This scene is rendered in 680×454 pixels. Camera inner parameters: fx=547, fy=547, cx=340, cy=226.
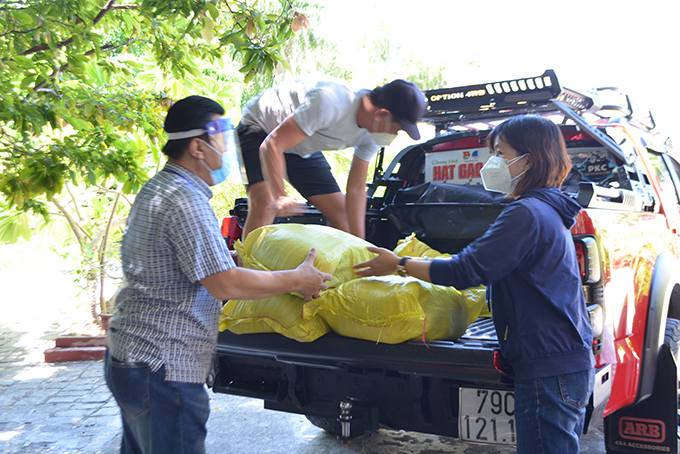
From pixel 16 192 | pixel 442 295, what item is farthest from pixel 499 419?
pixel 16 192

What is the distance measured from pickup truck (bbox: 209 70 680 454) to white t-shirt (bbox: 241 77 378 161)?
20.9 inches

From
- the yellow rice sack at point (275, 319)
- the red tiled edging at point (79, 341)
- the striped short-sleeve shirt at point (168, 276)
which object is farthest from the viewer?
the red tiled edging at point (79, 341)

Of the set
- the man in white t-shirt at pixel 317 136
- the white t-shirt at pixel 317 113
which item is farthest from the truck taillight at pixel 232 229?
the white t-shirt at pixel 317 113

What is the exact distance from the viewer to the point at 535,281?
197 centimetres

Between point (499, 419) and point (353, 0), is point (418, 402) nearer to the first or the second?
point (499, 419)

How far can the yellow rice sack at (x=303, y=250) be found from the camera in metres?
2.77

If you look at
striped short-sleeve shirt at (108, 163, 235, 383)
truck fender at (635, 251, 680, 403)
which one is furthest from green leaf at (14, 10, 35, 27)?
truck fender at (635, 251, 680, 403)

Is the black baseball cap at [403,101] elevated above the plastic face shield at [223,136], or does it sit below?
above

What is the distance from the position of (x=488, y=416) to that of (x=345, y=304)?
2.58 ft

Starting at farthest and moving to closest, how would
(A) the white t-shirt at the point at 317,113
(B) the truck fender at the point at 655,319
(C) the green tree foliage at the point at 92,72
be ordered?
A: (C) the green tree foliage at the point at 92,72
(A) the white t-shirt at the point at 317,113
(B) the truck fender at the point at 655,319

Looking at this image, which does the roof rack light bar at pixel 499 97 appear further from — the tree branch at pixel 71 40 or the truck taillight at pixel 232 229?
the tree branch at pixel 71 40

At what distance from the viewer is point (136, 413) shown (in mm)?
1859

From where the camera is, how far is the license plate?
2.24m

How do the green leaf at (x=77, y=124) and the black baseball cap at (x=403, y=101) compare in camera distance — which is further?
the green leaf at (x=77, y=124)
